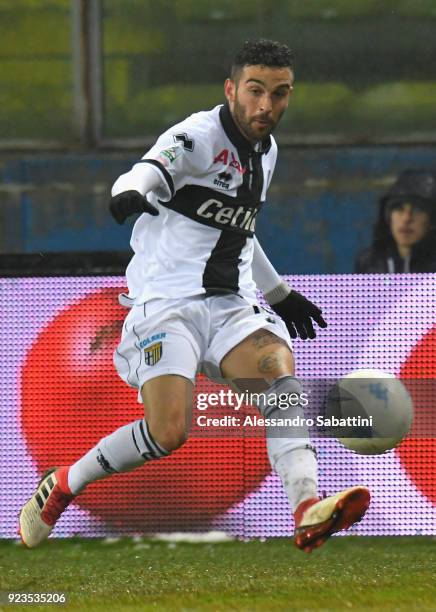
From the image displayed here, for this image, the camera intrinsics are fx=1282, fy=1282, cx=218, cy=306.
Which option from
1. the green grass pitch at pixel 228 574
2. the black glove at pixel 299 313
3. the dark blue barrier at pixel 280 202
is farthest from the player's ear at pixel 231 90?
the dark blue barrier at pixel 280 202

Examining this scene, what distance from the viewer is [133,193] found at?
13.8ft

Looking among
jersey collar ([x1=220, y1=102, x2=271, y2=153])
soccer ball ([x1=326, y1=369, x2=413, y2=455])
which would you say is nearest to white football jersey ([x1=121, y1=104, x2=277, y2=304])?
Result: jersey collar ([x1=220, y1=102, x2=271, y2=153])

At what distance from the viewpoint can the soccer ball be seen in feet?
17.5

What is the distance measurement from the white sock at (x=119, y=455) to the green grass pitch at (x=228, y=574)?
0.43 m

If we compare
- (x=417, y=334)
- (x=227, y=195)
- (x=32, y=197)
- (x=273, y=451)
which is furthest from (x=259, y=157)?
(x=32, y=197)

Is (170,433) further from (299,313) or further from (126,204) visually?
(299,313)

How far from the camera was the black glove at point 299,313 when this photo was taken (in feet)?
17.8

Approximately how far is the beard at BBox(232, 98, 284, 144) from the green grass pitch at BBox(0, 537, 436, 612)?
1692mm

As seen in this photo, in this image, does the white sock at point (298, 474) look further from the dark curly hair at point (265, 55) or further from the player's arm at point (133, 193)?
the dark curly hair at point (265, 55)

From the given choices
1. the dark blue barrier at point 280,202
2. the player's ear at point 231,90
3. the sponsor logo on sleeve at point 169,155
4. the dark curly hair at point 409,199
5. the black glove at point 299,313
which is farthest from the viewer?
the dark blue barrier at point 280,202

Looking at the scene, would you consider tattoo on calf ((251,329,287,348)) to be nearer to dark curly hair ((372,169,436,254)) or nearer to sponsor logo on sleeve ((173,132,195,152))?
sponsor logo on sleeve ((173,132,195,152))

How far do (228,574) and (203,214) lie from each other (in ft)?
4.86

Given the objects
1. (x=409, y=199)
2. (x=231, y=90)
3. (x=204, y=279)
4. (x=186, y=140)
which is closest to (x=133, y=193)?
(x=186, y=140)

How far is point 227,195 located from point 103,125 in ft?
15.2
